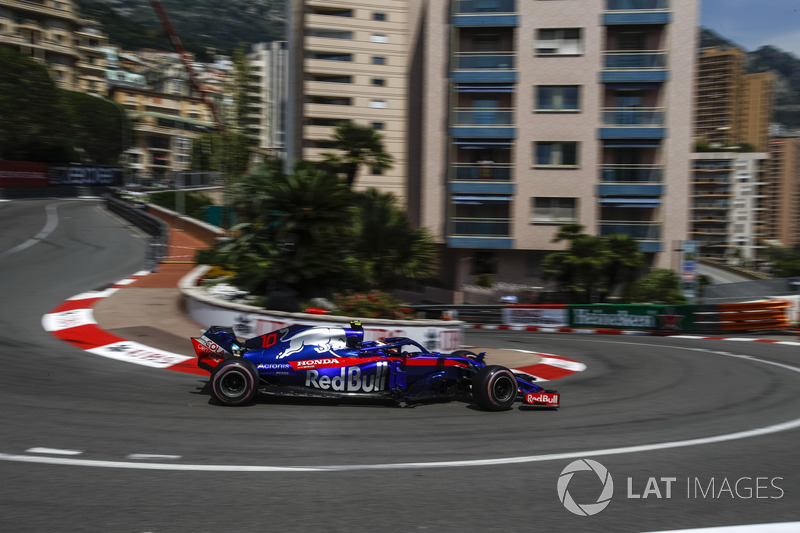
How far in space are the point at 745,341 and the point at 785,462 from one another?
16358 millimetres

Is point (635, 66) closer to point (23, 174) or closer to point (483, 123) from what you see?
point (483, 123)

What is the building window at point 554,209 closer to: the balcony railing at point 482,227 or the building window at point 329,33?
the balcony railing at point 482,227

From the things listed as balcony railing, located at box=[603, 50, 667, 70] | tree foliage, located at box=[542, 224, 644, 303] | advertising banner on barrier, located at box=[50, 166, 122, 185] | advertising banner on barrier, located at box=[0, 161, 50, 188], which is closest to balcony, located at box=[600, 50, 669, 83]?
balcony railing, located at box=[603, 50, 667, 70]

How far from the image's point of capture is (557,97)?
39.2m

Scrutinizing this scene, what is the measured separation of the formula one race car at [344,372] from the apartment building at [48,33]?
98906 millimetres

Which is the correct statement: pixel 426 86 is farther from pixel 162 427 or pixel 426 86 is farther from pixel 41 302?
pixel 162 427

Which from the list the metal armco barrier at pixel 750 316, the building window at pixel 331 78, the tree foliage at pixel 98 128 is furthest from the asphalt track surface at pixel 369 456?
the tree foliage at pixel 98 128

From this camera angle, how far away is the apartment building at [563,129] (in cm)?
3856

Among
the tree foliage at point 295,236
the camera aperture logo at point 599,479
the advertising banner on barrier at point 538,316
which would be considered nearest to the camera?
the camera aperture logo at point 599,479

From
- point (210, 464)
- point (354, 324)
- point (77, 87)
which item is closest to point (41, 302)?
point (354, 324)

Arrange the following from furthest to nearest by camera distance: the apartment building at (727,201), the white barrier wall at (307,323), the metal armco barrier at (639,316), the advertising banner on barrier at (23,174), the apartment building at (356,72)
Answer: the apartment building at (727,201)
the apartment building at (356,72)
the advertising banner on barrier at (23,174)
the metal armco barrier at (639,316)
the white barrier wall at (307,323)

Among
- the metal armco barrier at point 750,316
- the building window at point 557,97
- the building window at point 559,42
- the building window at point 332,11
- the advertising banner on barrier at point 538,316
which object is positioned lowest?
the advertising banner on barrier at point 538,316

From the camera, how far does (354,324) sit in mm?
10258

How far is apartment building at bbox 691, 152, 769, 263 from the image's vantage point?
131500 mm
